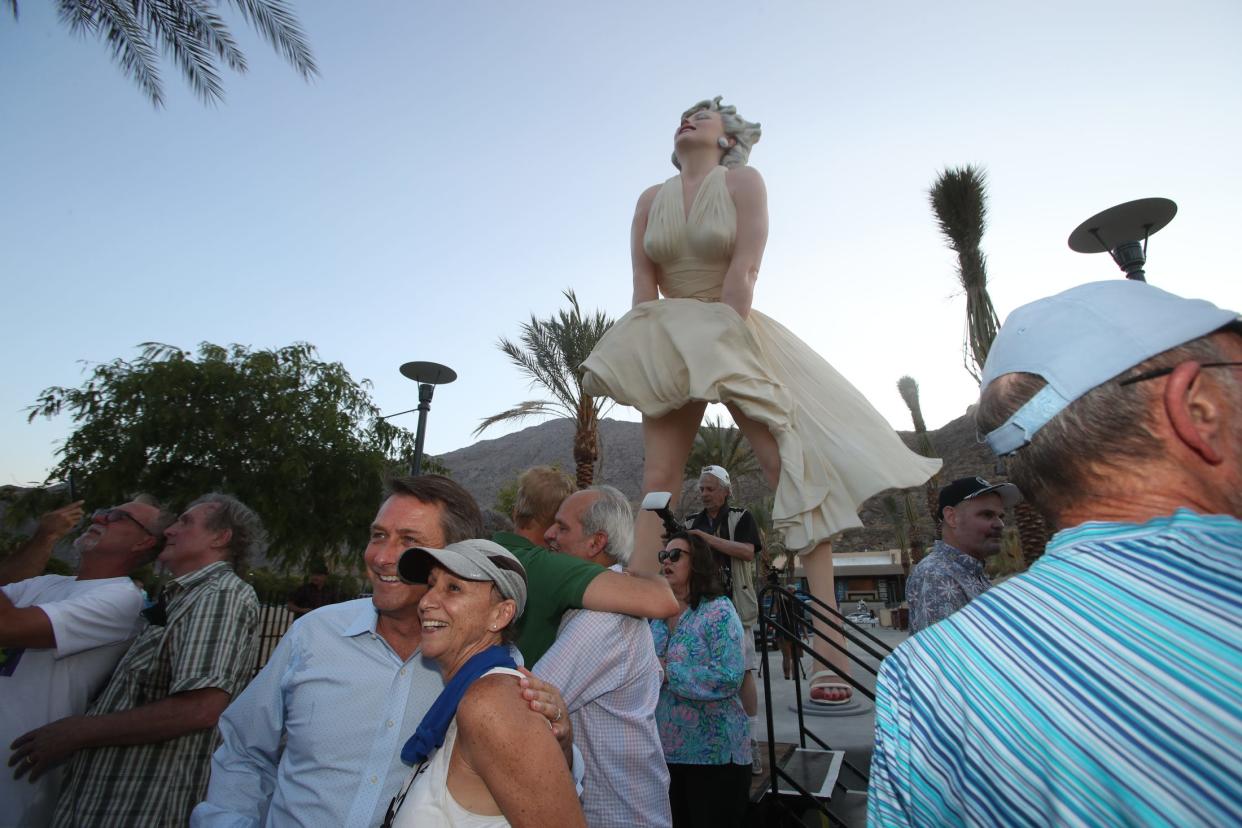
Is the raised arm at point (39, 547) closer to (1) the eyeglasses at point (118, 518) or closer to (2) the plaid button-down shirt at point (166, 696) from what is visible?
(1) the eyeglasses at point (118, 518)

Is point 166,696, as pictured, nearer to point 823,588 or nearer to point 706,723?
point 706,723

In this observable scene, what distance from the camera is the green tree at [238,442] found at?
11.2 metres

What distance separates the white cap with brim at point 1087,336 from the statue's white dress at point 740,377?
1.79 metres

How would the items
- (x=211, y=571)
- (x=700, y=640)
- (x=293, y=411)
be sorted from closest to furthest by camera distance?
(x=211, y=571)
(x=700, y=640)
(x=293, y=411)

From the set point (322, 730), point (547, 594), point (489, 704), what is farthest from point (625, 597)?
point (322, 730)

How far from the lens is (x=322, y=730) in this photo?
75.8 inches

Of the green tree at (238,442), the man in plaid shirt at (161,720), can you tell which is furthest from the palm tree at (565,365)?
the man in plaid shirt at (161,720)

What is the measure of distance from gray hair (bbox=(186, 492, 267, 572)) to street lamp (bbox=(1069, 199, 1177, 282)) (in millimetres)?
5523

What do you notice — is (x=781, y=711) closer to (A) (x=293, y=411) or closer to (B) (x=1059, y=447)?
(B) (x=1059, y=447)

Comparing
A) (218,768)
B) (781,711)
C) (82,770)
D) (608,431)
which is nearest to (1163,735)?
(218,768)

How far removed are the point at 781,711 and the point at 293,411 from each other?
10205 millimetres

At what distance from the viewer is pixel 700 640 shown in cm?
338

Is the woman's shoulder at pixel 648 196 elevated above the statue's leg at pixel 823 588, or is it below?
above

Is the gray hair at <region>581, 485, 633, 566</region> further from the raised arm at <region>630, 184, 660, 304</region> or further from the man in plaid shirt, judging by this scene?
the man in plaid shirt
